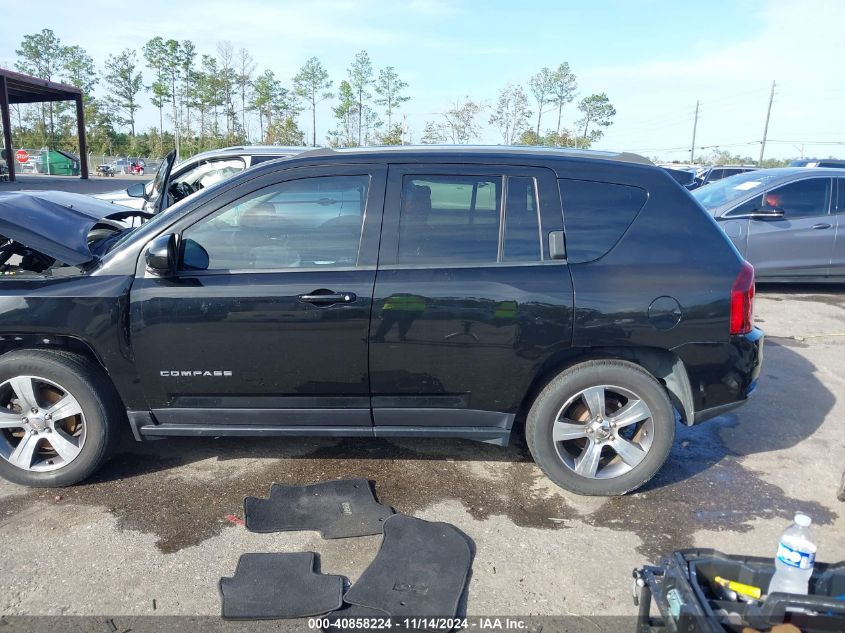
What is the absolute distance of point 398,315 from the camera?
134 inches

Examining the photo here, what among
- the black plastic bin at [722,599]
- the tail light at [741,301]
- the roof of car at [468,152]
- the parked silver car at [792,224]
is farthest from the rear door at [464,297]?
the parked silver car at [792,224]

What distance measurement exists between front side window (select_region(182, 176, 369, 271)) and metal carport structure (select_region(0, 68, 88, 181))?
2656 cm

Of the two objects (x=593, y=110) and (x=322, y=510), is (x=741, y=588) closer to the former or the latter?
(x=322, y=510)

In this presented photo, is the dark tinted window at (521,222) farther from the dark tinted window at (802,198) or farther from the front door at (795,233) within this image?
the dark tinted window at (802,198)

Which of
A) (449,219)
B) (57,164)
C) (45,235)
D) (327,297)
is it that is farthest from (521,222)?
(57,164)

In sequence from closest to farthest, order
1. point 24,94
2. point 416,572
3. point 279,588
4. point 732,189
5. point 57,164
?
point 279,588, point 416,572, point 732,189, point 24,94, point 57,164

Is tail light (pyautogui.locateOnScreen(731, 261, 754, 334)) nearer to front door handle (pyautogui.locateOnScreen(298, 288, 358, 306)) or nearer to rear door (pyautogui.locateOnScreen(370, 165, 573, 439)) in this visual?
rear door (pyautogui.locateOnScreen(370, 165, 573, 439))

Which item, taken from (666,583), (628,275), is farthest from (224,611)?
(628,275)

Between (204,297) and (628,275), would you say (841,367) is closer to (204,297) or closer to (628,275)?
(628,275)

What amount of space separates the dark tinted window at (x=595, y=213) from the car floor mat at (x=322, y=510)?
1.74 meters

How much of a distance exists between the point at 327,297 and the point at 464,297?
0.72 meters

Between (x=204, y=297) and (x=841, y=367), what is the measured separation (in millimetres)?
5704

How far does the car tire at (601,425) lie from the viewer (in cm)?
352

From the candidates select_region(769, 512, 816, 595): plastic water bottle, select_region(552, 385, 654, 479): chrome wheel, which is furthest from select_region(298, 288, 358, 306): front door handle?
select_region(769, 512, 816, 595): plastic water bottle
